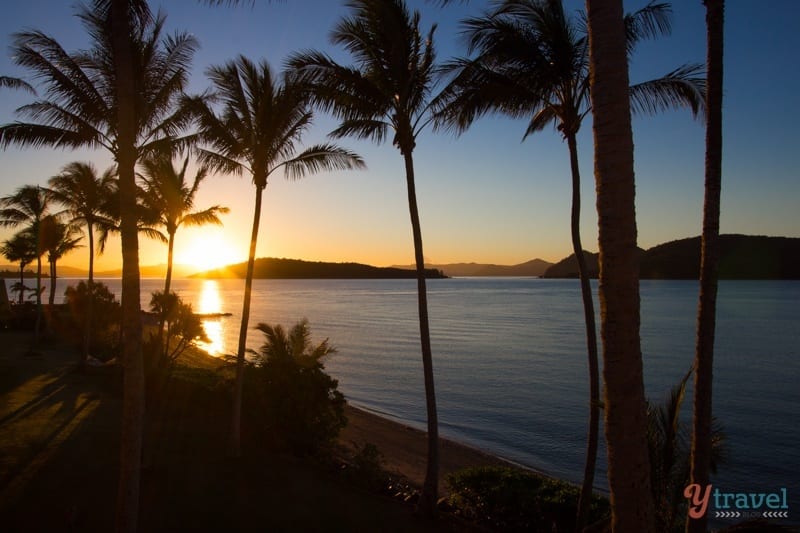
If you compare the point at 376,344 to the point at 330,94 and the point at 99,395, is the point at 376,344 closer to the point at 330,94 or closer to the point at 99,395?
the point at 99,395

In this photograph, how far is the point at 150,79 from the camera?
9.63 metres

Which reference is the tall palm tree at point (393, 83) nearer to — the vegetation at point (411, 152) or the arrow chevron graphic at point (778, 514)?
the vegetation at point (411, 152)

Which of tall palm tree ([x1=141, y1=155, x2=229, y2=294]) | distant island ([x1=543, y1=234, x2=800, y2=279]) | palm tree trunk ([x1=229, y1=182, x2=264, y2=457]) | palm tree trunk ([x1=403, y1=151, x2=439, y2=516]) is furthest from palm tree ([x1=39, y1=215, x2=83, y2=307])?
distant island ([x1=543, y1=234, x2=800, y2=279])

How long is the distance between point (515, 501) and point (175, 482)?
6.57 metres

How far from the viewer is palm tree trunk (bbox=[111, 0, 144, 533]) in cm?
568

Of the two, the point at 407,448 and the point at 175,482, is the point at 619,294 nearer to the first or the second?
the point at 175,482

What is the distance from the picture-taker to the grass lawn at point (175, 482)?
8.27m

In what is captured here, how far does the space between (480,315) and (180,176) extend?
68335 mm

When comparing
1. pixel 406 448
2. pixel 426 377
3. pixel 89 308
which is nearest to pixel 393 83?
pixel 426 377

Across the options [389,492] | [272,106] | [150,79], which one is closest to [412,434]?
[389,492]

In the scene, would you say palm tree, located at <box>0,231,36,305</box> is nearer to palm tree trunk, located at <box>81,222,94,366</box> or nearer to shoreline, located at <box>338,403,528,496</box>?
palm tree trunk, located at <box>81,222,94,366</box>

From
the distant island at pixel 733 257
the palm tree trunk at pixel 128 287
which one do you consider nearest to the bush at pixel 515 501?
the palm tree trunk at pixel 128 287

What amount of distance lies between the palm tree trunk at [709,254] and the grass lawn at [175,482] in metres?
4.61

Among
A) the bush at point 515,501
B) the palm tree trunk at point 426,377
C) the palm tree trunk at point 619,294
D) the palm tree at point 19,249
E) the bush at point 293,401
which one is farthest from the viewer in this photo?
the palm tree at point 19,249
